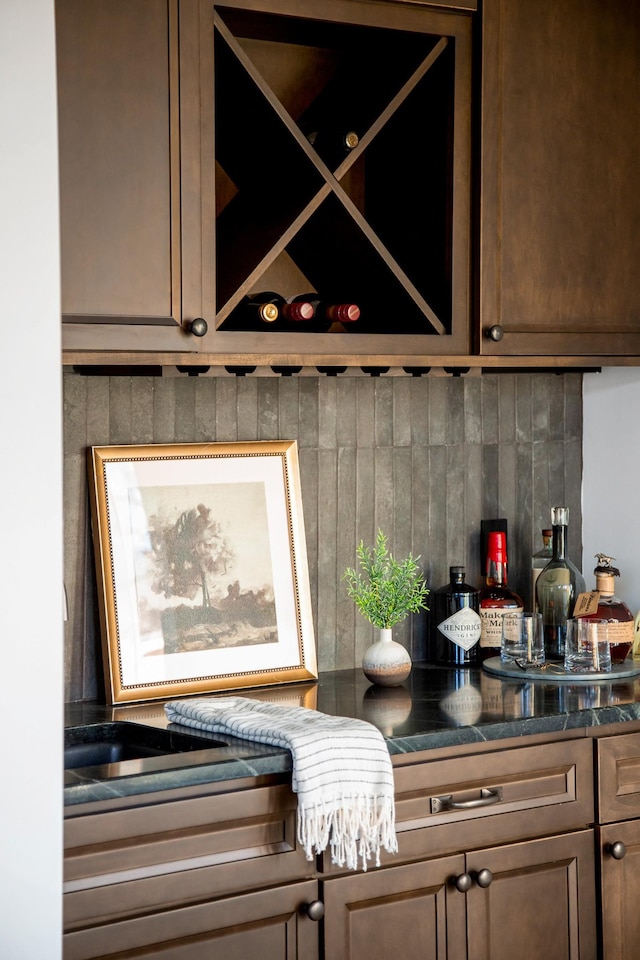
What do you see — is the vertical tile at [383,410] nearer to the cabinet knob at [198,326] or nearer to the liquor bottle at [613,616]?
the liquor bottle at [613,616]

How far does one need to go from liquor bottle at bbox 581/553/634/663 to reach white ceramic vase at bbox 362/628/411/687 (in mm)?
485

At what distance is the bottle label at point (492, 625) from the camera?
9.32 ft

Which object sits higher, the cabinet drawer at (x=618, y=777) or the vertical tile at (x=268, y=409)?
the vertical tile at (x=268, y=409)

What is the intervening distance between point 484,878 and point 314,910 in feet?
1.20

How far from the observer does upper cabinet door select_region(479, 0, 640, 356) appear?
2566mm

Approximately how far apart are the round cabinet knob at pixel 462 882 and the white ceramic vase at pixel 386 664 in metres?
0.48

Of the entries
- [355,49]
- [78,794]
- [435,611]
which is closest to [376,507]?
[435,611]

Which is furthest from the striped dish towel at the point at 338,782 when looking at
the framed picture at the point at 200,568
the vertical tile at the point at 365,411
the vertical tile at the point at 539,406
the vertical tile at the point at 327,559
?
the vertical tile at the point at 539,406

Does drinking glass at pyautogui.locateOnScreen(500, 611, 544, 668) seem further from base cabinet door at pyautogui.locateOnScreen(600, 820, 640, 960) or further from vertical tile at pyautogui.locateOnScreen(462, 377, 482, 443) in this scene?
vertical tile at pyautogui.locateOnScreen(462, 377, 482, 443)

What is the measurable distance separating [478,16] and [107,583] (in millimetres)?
1439

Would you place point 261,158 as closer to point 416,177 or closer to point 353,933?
point 416,177

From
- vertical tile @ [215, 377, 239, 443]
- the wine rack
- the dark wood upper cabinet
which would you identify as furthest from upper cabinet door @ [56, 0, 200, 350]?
vertical tile @ [215, 377, 239, 443]

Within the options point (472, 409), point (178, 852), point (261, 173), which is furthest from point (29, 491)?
point (472, 409)

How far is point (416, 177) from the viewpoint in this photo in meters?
2.63
